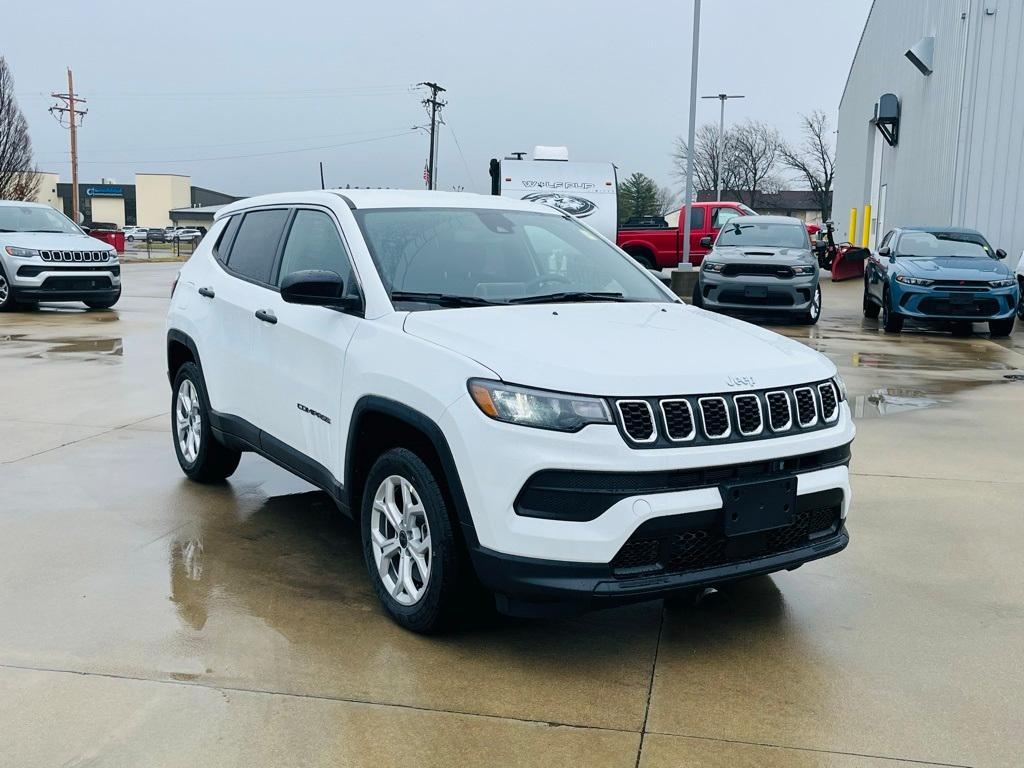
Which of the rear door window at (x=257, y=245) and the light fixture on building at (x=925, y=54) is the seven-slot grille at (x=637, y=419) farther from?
the light fixture on building at (x=925, y=54)

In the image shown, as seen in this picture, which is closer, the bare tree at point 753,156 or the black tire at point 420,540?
the black tire at point 420,540

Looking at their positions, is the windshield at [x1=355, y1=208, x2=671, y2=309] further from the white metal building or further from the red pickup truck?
the red pickup truck

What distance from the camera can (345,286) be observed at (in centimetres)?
440

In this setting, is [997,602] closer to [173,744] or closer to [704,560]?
[704,560]

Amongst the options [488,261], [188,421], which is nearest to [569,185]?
[188,421]

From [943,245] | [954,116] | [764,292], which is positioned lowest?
[764,292]

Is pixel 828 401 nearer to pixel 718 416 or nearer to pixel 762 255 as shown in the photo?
pixel 718 416

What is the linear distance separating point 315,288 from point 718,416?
5.63 ft

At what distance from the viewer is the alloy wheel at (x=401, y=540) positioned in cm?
383

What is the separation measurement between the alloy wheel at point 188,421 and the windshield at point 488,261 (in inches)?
76.4

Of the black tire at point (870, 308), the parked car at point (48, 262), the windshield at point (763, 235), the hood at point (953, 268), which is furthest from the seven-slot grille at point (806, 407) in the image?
the parked car at point (48, 262)

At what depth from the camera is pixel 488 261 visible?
4652 millimetres

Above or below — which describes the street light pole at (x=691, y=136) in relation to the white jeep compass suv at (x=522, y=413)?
above

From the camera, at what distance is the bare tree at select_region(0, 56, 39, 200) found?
4738 centimetres
